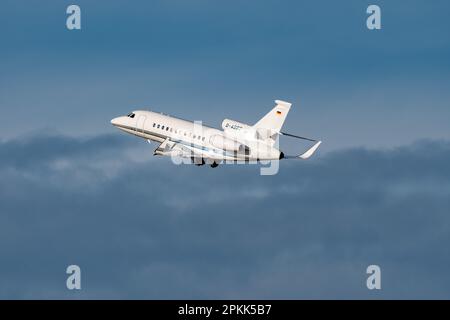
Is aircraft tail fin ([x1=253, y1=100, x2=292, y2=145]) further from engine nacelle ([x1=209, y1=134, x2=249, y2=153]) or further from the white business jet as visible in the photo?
engine nacelle ([x1=209, y1=134, x2=249, y2=153])

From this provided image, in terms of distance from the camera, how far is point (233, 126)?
438ft

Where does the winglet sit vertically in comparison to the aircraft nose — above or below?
below

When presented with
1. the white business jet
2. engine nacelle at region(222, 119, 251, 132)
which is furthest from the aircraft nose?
engine nacelle at region(222, 119, 251, 132)

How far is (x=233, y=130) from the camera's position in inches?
5251

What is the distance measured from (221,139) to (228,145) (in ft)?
4.56

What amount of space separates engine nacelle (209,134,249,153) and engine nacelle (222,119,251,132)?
1714mm

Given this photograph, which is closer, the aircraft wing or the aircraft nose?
the aircraft wing

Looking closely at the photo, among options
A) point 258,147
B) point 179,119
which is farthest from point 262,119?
point 179,119

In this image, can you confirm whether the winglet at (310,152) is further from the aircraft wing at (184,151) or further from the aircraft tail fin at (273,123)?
the aircraft wing at (184,151)

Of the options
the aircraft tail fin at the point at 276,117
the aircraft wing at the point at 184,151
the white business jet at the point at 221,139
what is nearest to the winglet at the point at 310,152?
the white business jet at the point at 221,139

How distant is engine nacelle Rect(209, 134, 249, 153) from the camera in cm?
13100
